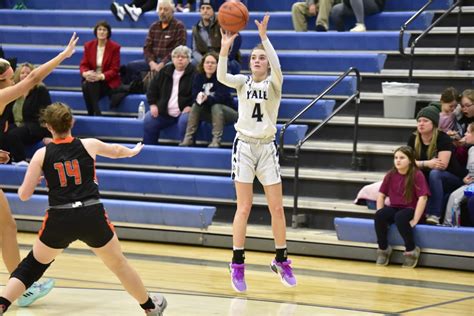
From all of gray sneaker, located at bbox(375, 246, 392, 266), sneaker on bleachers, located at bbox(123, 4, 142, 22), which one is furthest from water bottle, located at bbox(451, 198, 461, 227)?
sneaker on bleachers, located at bbox(123, 4, 142, 22)

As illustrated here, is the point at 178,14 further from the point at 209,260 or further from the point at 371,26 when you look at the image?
the point at 209,260

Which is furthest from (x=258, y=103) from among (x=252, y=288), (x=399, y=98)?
(x=399, y=98)

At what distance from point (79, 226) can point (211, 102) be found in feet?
16.4

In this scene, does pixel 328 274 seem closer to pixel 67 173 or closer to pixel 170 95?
pixel 67 173

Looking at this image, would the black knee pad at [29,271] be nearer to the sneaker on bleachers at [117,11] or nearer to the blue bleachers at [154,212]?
the blue bleachers at [154,212]

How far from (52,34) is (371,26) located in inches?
184

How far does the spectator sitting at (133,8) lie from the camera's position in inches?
543

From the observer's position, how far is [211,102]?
10.8 meters

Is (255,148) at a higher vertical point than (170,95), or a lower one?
higher

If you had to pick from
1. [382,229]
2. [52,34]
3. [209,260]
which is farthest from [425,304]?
[52,34]

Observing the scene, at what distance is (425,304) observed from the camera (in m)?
7.29

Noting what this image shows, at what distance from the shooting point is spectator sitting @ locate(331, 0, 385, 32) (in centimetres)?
1202

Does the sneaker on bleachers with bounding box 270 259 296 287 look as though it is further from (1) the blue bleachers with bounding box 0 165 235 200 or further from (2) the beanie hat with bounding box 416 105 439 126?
(1) the blue bleachers with bounding box 0 165 235 200

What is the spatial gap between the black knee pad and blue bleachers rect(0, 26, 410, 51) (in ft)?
21.9
